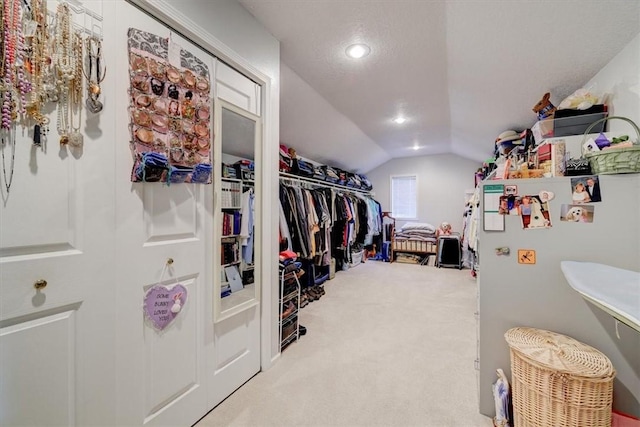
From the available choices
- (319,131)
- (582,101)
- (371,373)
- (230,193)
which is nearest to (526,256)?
(582,101)

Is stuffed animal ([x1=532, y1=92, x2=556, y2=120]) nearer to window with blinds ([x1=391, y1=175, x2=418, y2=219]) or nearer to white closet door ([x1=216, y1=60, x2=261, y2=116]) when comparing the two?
white closet door ([x1=216, y1=60, x2=261, y2=116])

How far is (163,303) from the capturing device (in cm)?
122

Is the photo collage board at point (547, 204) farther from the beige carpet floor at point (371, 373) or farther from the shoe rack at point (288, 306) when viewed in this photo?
the shoe rack at point (288, 306)

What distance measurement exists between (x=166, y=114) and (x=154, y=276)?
0.77 m

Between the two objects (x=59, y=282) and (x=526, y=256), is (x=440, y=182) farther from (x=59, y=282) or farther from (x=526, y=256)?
(x=59, y=282)

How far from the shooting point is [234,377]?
63.8 inches

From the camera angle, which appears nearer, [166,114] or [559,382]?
[559,382]

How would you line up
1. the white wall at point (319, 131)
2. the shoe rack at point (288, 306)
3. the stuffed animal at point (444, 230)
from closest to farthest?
the shoe rack at point (288, 306) → the white wall at point (319, 131) → the stuffed animal at point (444, 230)

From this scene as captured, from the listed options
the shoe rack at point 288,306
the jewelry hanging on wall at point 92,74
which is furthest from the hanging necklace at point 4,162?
the shoe rack at point 288,306

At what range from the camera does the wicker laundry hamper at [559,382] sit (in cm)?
103

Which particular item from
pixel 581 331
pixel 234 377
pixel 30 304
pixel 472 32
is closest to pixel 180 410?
pixel 234 377

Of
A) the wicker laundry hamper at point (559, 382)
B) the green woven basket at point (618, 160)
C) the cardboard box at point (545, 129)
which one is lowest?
the wicker laundry hamper at point (559, 382)

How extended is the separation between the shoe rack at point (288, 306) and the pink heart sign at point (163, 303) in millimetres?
921

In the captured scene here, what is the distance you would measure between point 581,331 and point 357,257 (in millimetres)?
4148
